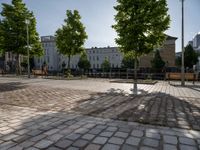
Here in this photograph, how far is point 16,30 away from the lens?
26.8 meters

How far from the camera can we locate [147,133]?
4.32 m

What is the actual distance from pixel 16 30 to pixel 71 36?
8140 mm

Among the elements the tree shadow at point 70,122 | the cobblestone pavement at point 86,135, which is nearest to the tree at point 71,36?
the tree shadow at point 70,122

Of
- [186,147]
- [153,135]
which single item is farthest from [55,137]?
[186,147]

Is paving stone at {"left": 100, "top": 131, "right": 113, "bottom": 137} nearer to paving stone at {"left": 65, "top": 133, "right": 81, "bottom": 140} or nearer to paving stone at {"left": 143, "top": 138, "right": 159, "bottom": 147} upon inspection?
paving stone at {"left": 65, "top": 133, "right": 81, "bottom": 140}

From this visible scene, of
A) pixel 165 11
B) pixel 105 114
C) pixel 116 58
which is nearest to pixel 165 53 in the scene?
pixel 116 58

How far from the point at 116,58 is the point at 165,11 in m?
79.3

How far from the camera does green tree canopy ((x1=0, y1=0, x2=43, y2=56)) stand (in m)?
26.2

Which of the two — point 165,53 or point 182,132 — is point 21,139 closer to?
point 182,132

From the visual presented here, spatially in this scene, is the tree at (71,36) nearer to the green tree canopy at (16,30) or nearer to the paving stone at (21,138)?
the green tree canopy at (16,30)

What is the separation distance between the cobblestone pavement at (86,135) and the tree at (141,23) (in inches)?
439

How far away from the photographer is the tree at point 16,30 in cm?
2623

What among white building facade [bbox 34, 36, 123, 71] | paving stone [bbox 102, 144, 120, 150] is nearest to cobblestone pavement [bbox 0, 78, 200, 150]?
paving stone [bbox 102, 144, 120, 150]

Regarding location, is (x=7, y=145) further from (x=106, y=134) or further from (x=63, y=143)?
(x=106, y=134)
